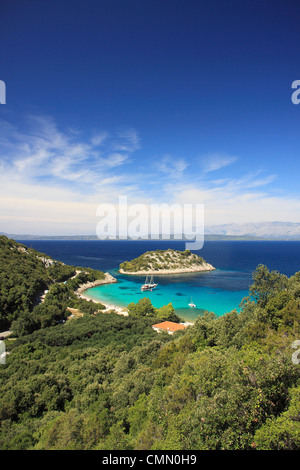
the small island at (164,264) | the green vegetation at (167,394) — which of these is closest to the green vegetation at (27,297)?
the green vegetation at (167,394)

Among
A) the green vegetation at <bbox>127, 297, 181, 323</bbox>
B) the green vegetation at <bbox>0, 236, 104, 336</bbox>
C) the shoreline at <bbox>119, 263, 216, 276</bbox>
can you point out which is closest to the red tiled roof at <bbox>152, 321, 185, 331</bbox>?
the green vegetation at <bbox>127, 297, 181, 323</bbox>

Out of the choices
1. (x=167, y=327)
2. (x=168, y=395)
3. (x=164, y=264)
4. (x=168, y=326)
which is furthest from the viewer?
(x=164, y=264)

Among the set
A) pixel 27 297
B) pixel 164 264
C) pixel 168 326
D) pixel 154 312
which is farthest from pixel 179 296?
pixel 164 264

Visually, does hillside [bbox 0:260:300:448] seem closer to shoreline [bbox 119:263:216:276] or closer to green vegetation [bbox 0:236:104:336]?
green vegetation [bbox 0:236:104:336]

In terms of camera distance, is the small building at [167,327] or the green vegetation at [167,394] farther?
the small building at [167,327]

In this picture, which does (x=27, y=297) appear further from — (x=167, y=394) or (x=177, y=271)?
(x=177, y=271)

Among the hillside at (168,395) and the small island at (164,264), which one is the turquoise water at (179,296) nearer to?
the small island at (164,264)
